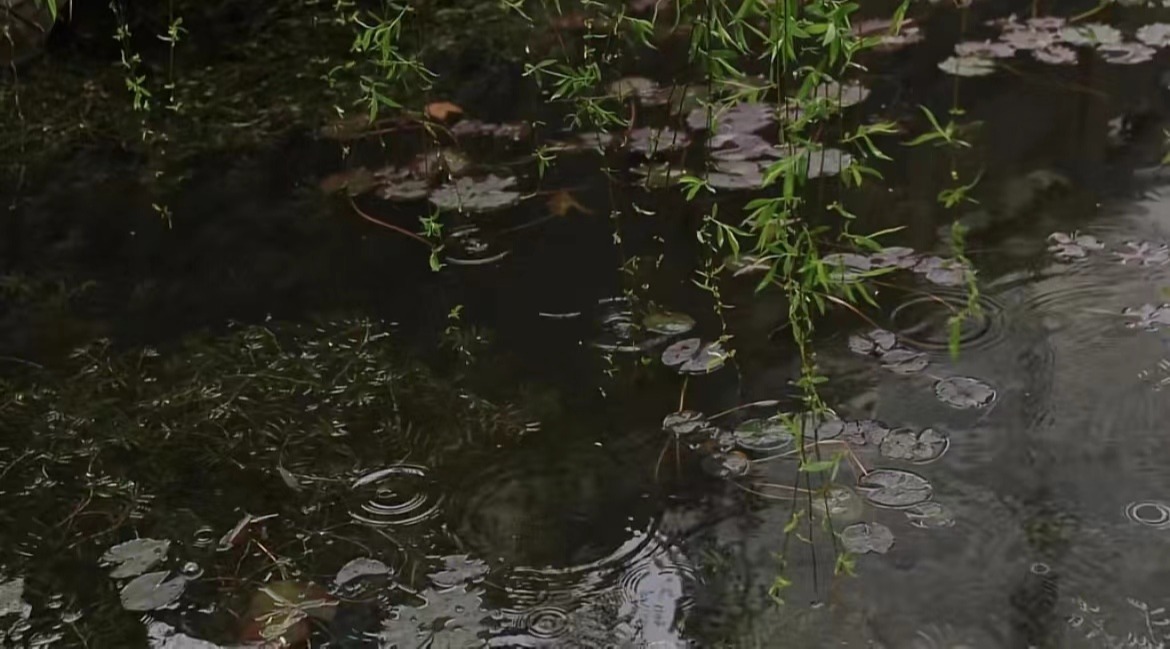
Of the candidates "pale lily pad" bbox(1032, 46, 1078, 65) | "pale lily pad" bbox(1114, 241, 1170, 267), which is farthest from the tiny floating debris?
"pale lily pad" bbox(1032, 46, 1078, 65)

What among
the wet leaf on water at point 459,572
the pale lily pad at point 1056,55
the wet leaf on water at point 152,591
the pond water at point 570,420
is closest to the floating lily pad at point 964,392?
the pond water at point 570,420

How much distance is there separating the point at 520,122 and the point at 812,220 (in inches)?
30.5

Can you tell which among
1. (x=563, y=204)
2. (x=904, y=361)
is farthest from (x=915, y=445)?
(x=563, y=204)

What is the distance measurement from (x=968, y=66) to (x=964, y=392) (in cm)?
127

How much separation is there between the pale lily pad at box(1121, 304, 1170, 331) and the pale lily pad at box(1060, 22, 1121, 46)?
44.5 inches

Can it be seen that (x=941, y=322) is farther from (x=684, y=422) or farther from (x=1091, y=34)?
(x=1091, y=34)

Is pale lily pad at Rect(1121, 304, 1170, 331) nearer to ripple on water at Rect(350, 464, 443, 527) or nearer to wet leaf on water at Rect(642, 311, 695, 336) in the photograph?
wet leaf on water at Rect(642, 311, 695, 336)

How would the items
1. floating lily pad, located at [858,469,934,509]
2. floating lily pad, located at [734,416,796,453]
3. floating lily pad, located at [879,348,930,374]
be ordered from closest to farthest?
floating lily pad, located at [858,469,934,509] → floating lily pad, located at [734,416,796,453] → floating lily pad, located at [879,348,930,374]

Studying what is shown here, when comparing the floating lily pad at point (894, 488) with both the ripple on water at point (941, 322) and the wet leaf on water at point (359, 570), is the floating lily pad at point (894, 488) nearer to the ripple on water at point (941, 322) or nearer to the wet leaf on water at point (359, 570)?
the ripple on water at point (941, 322)

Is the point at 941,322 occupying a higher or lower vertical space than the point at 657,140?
lower

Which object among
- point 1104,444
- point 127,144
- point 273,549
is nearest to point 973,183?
point 1104,444

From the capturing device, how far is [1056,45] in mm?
3104

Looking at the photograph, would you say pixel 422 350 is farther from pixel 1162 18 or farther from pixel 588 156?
pixel 1162 18

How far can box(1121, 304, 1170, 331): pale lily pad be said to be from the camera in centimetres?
216
